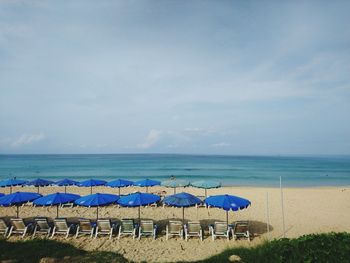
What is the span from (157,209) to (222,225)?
225 inches

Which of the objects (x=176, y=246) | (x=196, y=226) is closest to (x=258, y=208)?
(x=196, y=226)

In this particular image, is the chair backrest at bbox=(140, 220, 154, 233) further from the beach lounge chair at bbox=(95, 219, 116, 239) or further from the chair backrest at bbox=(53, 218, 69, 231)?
the chair backrest at bbox=(53, 218, 69, 231)

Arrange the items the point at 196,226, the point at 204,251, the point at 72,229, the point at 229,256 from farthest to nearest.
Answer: the point at 72,229, the point at 196,226, the point at 204,251, the point at 229,256

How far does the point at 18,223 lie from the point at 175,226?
631cm

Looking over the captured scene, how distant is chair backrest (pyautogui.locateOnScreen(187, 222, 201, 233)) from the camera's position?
10148mm

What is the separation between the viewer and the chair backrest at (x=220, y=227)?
1016 cm

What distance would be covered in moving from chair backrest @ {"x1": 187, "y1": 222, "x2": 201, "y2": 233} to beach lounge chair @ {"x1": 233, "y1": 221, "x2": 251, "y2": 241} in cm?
144

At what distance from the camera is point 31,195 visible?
11359mm

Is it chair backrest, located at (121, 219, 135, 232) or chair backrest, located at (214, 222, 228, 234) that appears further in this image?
chair backrest, located at (121, 219, 135, 232)

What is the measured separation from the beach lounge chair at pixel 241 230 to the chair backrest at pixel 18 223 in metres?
8.43

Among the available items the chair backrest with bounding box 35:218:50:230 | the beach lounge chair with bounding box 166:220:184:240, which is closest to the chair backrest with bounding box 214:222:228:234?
the beach lounge chair with bounding box 166:220:184:240

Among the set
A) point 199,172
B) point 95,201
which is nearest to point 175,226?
point 95,201

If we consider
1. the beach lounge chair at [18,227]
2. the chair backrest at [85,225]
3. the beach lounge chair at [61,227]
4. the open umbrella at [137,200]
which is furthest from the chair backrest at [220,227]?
the beach lounge chair at [18,227]

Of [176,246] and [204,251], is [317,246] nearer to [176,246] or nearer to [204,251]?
[204,251]
